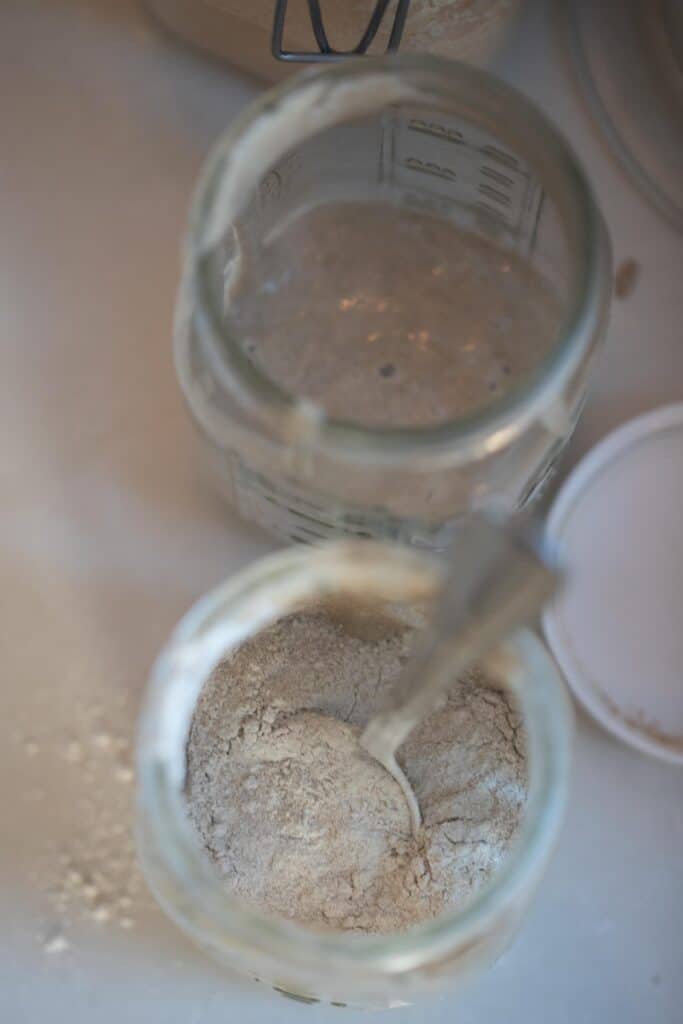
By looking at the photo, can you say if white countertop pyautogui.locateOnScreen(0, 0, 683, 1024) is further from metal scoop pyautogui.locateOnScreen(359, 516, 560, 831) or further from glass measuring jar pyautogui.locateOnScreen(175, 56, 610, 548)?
metal scoop pyautogui.locateOnScreen(359, 516, 560, 831)

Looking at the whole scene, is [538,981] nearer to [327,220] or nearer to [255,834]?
[255,834]

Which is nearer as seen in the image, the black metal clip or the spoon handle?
the spoon handle

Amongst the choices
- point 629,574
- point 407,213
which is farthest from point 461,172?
point 629,574

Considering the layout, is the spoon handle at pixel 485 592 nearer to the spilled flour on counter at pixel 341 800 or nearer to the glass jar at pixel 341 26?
the spilled flour on counter at pixel 341 800

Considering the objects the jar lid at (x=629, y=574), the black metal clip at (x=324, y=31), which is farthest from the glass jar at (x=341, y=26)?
the jar lid at (x=629, y=574)

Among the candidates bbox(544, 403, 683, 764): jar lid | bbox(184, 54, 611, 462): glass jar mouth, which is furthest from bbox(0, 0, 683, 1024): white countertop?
bbox(184, 54, 611, 462): glass jar mouth

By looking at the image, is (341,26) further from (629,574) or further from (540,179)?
(629,574)
